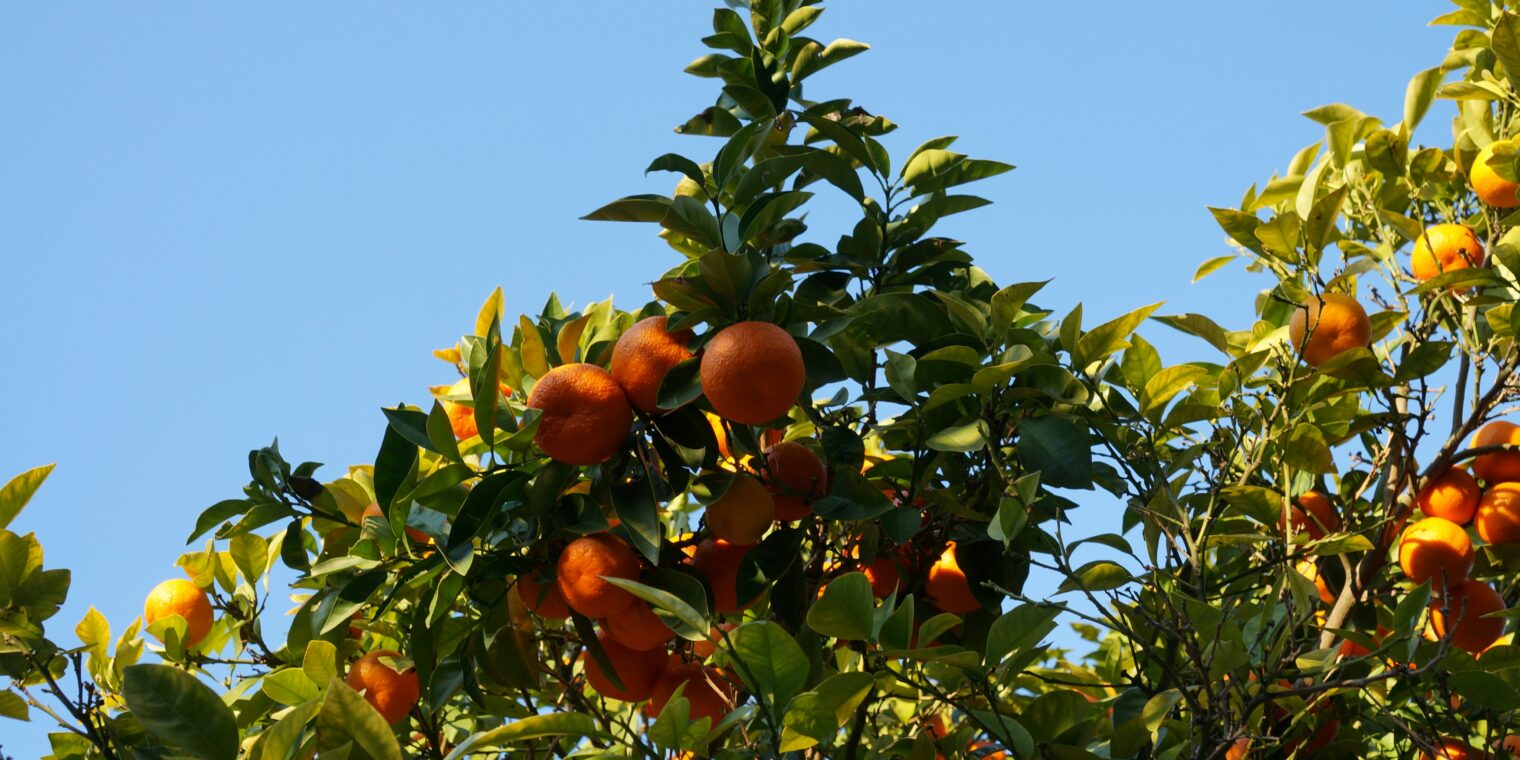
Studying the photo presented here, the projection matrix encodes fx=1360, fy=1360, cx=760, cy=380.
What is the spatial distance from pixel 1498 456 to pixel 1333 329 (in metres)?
0.41

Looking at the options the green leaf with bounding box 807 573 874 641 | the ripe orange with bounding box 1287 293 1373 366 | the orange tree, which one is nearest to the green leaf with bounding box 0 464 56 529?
the orange tree

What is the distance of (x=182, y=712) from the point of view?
1394mm

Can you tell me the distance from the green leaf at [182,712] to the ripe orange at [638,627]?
558 millimetres

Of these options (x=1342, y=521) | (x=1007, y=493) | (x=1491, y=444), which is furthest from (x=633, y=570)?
(x=1491, y=444)

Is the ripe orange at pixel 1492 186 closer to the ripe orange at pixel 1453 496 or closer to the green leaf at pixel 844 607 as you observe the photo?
the ripe orange at pixel 1453 496

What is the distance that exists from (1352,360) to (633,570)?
1080 millimetres

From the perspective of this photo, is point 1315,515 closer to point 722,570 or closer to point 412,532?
point 722,570

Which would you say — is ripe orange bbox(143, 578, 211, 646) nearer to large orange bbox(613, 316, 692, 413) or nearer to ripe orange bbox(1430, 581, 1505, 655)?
large orange bbox(613, 316, 692, 413)

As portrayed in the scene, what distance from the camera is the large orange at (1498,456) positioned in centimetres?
212

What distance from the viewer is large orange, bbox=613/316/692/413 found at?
1836 mm

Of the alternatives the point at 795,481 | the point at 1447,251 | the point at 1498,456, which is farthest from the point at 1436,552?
the point at 795,481

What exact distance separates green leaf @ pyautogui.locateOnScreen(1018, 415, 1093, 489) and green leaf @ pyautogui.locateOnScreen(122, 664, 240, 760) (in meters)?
1.07

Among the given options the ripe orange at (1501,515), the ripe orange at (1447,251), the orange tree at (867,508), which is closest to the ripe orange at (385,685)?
the orange tree at (867,508)

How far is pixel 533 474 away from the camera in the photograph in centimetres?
191
